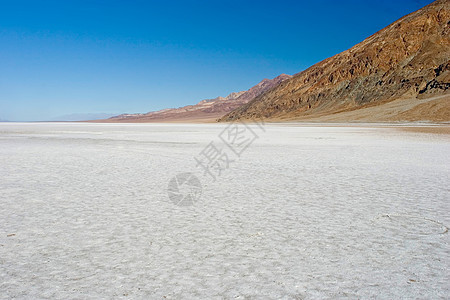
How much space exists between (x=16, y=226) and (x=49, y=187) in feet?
8.74

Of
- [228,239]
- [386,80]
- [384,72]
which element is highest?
[384,72]

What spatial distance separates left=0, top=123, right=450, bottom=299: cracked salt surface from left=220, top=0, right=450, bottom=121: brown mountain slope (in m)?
55.6

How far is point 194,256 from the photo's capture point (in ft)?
11.5

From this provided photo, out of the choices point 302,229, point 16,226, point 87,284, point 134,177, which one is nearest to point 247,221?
point 302,229

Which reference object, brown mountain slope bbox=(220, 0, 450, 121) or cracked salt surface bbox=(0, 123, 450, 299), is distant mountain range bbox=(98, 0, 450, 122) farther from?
cracked salt surface bbox=(0, 123, 450, 299)

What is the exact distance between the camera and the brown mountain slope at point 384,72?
64.1 meters

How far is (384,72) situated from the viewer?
71.8 meters

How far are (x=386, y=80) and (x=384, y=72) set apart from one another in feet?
8.32

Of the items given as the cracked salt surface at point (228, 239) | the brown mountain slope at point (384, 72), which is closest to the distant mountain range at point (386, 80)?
the brown mountain slope at point (384, 72)

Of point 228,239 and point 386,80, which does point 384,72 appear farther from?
point 228,239

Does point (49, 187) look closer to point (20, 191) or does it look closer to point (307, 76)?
point (20, 191)

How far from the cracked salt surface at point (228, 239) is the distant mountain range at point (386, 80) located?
48232 mm

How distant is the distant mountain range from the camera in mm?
58375

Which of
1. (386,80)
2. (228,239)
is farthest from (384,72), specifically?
(228,239)
